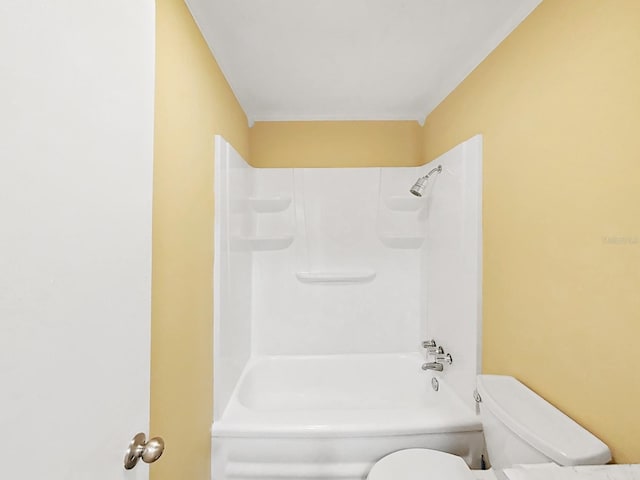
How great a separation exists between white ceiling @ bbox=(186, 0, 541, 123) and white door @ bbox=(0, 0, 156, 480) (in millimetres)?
833

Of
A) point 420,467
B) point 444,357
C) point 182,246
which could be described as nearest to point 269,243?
point 182,246

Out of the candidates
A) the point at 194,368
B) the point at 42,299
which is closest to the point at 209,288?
the point at 194,368

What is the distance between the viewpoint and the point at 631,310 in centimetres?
86

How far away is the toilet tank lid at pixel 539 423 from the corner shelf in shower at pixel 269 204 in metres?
1.71

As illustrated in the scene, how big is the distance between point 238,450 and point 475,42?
7.42ft

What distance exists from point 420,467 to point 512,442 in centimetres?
40

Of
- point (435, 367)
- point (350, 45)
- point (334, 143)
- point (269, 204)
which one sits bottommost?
point (435, 367)

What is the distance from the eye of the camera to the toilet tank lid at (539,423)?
89 cm

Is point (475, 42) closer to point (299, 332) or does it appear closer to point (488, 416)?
point (488, 416)

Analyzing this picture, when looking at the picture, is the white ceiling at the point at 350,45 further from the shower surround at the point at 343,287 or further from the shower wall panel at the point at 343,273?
the shower wall panel at the point at 343,273

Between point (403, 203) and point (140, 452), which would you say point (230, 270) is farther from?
point (403, 203)

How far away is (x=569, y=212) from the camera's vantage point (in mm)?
1075

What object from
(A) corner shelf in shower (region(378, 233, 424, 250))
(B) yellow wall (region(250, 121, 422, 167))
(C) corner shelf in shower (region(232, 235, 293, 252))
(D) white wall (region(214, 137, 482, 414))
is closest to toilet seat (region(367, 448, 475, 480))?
(D) white wall (region(214, 137, 482, 414))

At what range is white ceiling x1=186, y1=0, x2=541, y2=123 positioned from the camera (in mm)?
1313
